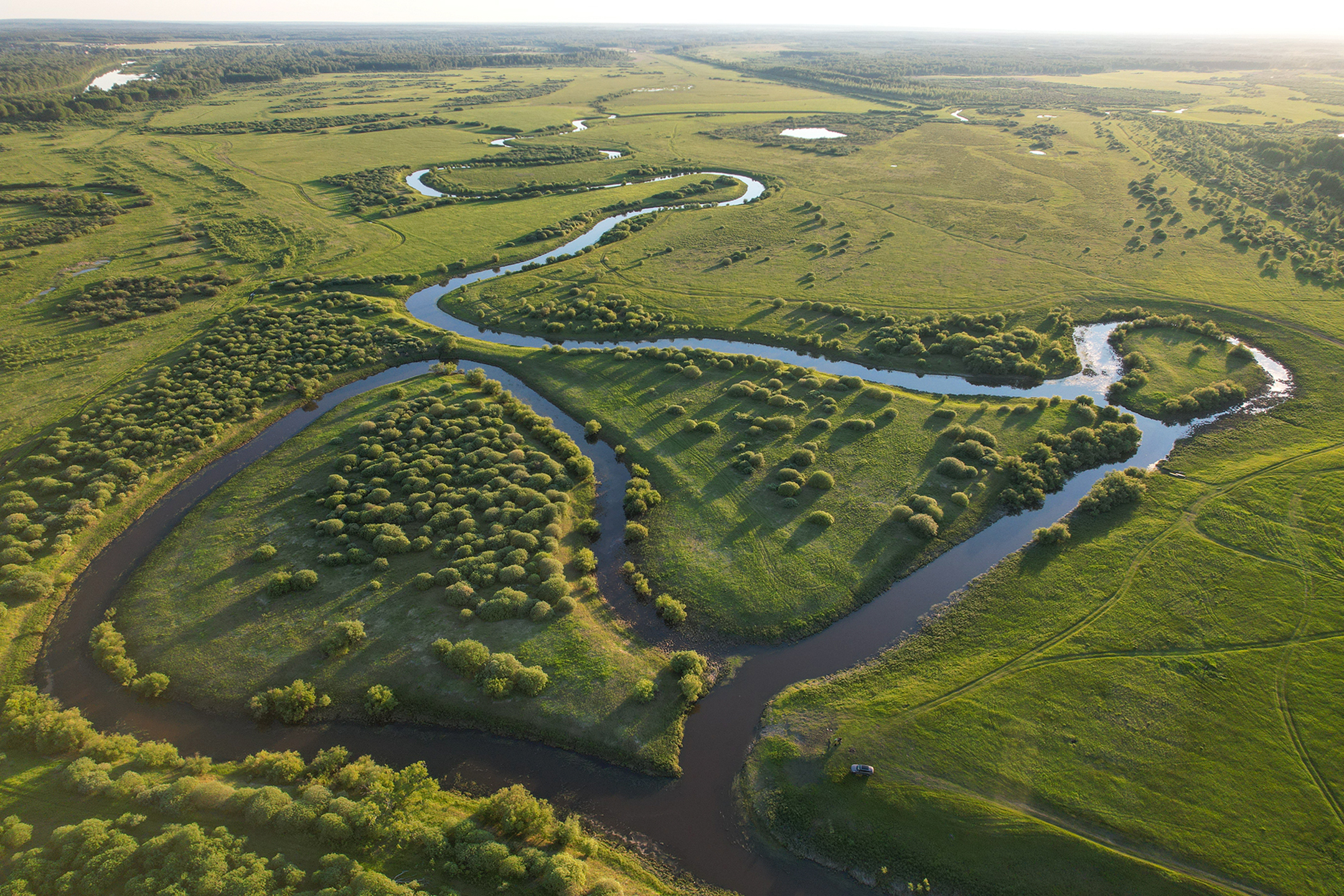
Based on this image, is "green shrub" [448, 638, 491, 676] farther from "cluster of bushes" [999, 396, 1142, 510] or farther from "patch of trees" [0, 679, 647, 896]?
"cluster of bushes" [999, 396, 1142, 510]

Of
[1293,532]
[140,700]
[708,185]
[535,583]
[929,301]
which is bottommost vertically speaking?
[140,700]

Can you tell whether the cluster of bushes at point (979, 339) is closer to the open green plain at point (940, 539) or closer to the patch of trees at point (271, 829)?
the open green plain at point (940, 539)

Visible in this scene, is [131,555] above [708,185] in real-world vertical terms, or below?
below

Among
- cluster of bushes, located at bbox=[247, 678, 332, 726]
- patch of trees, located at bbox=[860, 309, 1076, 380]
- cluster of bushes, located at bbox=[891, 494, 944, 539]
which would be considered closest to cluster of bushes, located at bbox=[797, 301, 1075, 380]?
patch of trees, located at bbox=[860, 309, 1076, 380]

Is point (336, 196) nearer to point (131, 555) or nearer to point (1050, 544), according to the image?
point (131, 555)

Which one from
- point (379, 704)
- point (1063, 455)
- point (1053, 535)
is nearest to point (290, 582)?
point (379, 704)

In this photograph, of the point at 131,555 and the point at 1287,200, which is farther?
the point at 1287,200

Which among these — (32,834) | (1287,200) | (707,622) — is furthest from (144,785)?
(1287,200)
